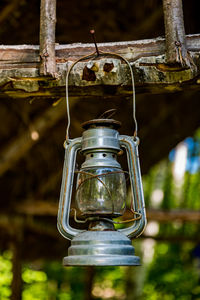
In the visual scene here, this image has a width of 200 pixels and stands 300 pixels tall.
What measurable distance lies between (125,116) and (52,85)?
210 cm

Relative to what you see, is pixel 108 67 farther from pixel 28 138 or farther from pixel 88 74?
pixel 28 138

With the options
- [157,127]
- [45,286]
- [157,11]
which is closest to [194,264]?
[45,286]

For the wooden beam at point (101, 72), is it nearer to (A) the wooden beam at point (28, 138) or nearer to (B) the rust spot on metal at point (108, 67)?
(B) the rust spot on metal at point (108, 67)

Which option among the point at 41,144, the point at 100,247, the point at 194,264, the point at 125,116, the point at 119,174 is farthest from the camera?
the point at 194,264

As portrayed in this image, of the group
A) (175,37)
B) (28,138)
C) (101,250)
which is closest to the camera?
(101,250)

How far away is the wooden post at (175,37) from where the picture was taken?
4.18 ft

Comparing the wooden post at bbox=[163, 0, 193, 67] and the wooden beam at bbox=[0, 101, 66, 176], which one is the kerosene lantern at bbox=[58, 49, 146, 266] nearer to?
the wooden post at bbox=[163, 0, 193, 67]

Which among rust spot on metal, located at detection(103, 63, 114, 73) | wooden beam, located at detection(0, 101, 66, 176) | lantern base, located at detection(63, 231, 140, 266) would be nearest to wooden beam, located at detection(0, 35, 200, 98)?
rust spot on metal, located at detection(103, 63, 114, 73)

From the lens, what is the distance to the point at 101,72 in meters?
1.35

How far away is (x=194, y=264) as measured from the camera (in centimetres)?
696

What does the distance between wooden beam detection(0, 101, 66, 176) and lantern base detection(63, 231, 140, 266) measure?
6.82 feet

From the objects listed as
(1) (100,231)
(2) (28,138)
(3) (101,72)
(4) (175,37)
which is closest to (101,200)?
(1) (100,231)

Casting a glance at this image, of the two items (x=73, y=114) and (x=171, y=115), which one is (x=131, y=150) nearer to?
(x=73, y=114)

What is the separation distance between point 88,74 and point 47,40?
0.17 metres
